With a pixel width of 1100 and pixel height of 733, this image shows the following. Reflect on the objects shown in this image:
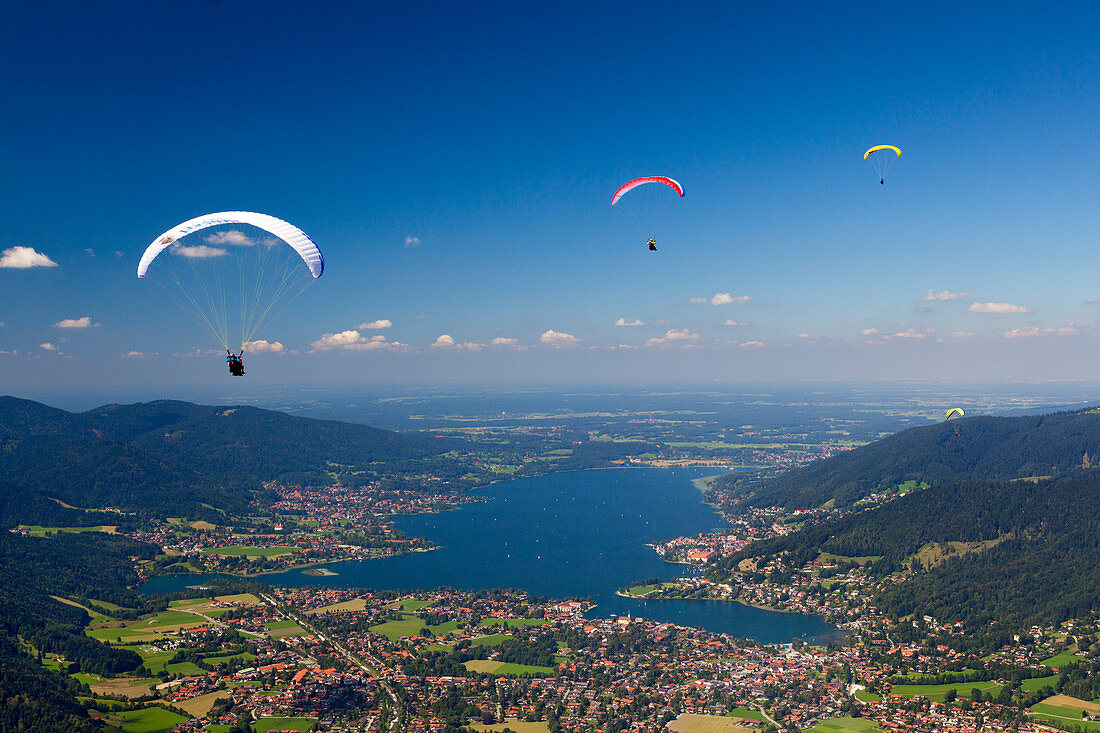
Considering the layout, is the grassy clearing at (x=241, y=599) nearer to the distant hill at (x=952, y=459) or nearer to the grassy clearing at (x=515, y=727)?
the grassy clearing at (x=515, y=727)

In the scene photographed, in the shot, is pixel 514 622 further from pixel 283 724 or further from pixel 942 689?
pixel 942 689

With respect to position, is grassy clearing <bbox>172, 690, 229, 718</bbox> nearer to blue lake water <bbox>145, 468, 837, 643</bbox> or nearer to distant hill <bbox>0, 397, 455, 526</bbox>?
blue lake water <bbox>145, 468, 837, 643</bbox>

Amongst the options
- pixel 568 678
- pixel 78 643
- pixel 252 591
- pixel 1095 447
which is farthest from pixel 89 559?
pixel 1095 447

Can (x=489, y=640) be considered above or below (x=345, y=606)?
above

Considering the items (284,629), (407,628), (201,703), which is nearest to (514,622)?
(407,628)

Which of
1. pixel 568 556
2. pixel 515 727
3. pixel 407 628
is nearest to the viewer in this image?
pixel 515 727

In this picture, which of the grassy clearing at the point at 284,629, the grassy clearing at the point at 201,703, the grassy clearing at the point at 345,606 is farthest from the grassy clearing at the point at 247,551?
the grassy clearing at the point at 201,703
